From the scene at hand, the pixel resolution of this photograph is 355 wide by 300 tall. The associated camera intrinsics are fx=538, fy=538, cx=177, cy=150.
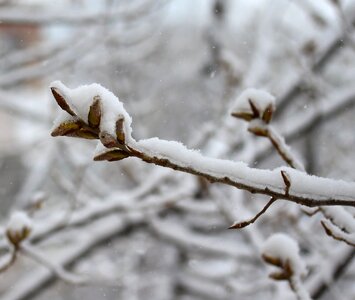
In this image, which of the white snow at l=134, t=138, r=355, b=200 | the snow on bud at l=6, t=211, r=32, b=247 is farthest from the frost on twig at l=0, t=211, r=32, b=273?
the white snow at l=134, t=138, r=355, b=200

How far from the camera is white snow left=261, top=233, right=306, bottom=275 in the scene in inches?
28.9

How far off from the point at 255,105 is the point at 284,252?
0.70 ft

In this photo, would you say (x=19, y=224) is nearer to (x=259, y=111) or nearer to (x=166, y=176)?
(x=259, y=111)

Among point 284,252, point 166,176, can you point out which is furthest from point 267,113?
point 166,176

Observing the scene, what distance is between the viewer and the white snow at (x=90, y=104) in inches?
16.8

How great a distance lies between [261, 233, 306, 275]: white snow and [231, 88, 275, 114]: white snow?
19 centimetres

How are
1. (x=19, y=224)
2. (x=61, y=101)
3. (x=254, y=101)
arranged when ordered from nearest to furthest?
(x=61, y=101) < (x=254, y=101) < (x=19, y=224)

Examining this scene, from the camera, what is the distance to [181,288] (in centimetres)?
352

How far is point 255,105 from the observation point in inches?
26.2

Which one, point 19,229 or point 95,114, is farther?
point 19,229

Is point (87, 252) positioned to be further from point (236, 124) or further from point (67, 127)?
point (67, 127)

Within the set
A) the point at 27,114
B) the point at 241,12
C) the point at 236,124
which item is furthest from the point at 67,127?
the point at 241,12

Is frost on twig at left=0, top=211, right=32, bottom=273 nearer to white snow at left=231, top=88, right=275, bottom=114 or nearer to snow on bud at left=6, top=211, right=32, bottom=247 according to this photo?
snow on bud at left=6, top=211, right=32, bottom=247

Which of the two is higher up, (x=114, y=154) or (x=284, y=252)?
(x=114, y=154)
